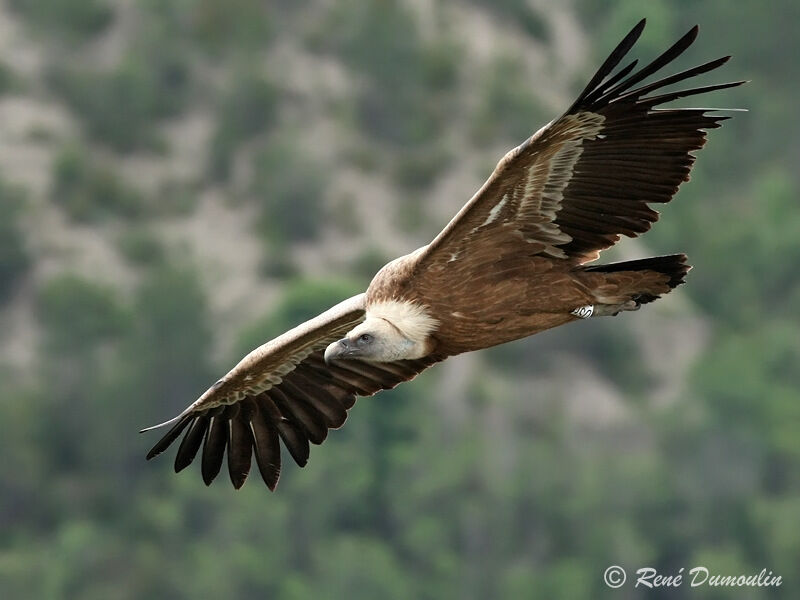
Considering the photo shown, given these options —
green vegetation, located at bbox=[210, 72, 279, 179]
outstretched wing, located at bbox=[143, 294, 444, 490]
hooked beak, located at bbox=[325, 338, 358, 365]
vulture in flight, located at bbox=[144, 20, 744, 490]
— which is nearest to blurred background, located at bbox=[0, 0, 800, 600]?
green vegetation, located at bbox=[210, 72, 279, 179]

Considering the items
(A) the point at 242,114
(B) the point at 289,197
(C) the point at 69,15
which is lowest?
(B) the point at 289,197

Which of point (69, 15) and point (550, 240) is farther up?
point (69, 15)

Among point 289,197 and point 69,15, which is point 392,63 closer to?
point 289,197

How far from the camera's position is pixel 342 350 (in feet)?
34.4

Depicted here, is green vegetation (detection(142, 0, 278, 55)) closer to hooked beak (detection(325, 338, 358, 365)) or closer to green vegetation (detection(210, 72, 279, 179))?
green vegetation (detection(210, 72, 279, 179))

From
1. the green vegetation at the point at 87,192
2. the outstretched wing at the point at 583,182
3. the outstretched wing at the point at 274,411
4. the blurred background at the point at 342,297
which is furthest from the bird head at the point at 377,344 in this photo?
the green vegetation at the point at 87,192

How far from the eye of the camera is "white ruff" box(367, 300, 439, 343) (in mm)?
10359

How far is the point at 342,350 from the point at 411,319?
1.56ft

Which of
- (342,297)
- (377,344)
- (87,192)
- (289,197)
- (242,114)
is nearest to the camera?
(377,344)

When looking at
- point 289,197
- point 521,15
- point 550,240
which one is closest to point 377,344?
point 550,240

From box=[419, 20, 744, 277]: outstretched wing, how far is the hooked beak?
688 millimetres

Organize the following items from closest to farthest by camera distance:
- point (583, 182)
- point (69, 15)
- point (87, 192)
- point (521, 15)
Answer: point (583, 182), point (87, 192), point (69, 15), point (521, 15)

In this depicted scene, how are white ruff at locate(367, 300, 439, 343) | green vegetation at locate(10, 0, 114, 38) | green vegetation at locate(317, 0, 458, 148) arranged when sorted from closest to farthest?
1. white ruff at locate(367, 300, 439, 343)
2. green vegetation at locate(10, 0, 114, 38)
3. green vegetation at locate(317, 0, 458, 148)

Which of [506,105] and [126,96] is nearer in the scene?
[506,105]
